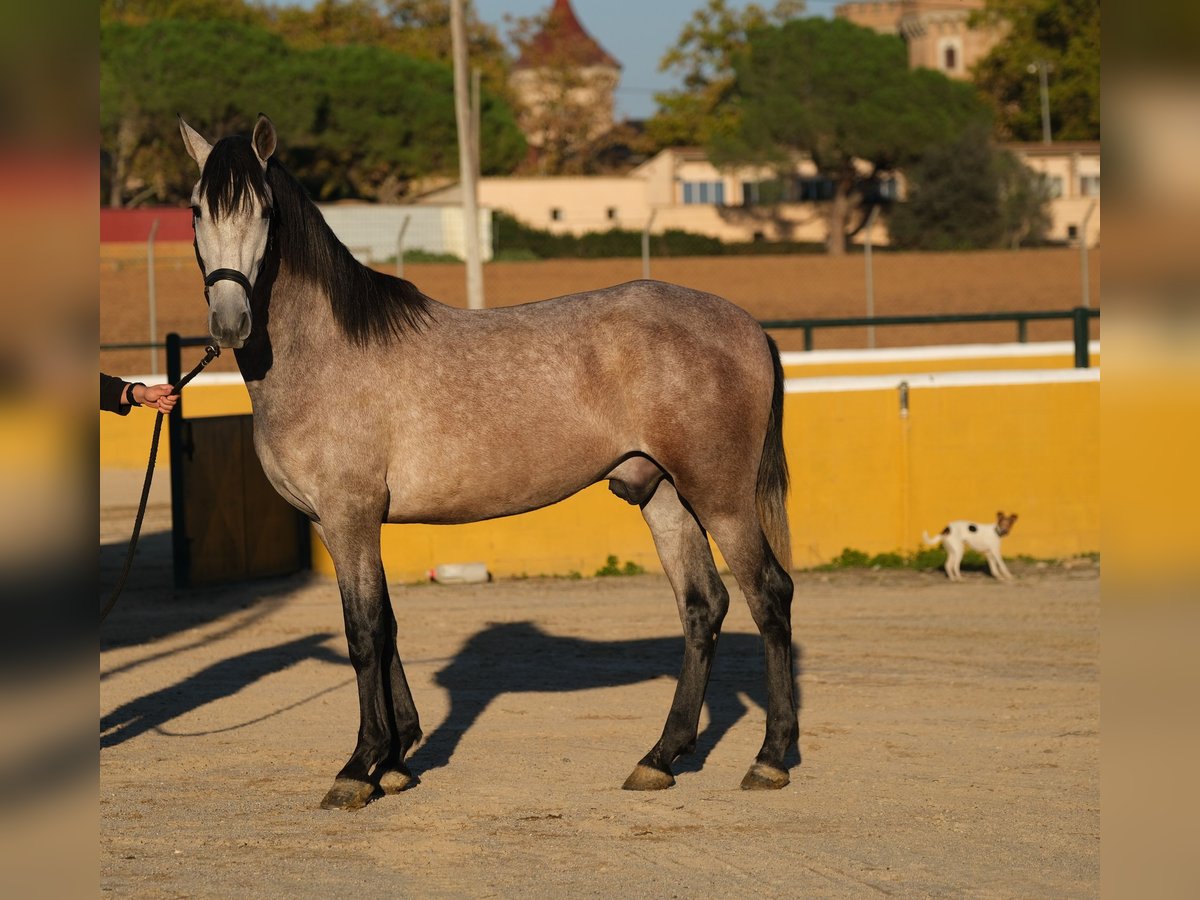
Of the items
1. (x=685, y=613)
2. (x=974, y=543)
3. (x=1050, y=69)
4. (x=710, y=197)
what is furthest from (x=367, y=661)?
(x=1050, y=69)

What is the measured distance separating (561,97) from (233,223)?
231ft

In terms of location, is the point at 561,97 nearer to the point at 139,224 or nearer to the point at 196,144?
the point at 139,224

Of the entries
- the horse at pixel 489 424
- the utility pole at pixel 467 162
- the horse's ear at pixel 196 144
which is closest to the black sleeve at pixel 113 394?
the horse at pixel 489 424

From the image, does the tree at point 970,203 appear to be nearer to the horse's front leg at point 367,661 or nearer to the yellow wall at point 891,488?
the yellow wall at point 891,488

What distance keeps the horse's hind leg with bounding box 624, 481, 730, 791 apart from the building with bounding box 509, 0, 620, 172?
66914 millimetres

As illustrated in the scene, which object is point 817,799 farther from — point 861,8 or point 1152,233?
point 861,8

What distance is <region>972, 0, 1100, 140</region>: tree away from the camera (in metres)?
58.7

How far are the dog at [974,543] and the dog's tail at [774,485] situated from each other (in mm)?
4633

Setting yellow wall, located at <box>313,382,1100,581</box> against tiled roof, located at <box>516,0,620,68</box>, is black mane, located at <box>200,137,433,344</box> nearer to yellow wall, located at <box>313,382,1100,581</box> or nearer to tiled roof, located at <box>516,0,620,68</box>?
yellow wall, located at <box>313,382,1100,581</box>

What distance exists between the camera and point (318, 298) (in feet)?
17.6

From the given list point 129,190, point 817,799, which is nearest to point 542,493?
point 817,799

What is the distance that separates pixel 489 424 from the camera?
5.46 meters

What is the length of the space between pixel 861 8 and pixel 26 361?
358ft

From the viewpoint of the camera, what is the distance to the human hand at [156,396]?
4.64 meters
